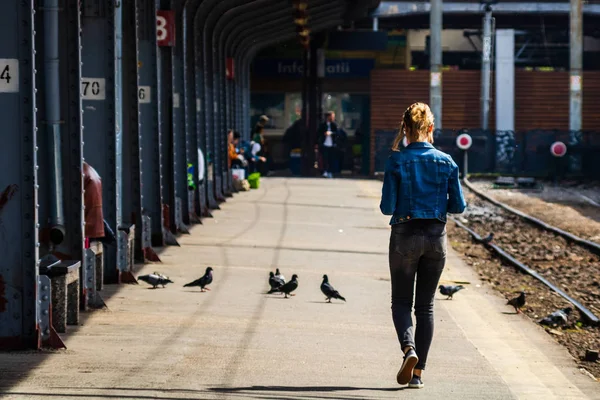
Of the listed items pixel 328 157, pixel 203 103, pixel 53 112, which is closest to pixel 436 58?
pixel 328 157

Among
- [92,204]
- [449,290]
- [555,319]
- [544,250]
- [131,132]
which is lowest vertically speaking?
[544,250]

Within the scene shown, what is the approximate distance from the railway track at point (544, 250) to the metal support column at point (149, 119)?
4849 mm

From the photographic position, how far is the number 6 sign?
18344mm

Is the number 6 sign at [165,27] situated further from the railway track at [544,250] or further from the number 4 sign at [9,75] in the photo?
the number 4 sign at [9,75]

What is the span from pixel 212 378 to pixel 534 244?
586 inches

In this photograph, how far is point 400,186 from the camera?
28.1 ft

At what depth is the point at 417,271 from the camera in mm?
8758

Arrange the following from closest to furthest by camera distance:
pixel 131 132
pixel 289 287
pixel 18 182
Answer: pixel 18 182
pixel 289 287
pixel 131 132

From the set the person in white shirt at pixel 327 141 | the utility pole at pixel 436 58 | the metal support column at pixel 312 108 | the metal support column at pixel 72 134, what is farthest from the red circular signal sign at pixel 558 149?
the metal support column at pixel 72 134

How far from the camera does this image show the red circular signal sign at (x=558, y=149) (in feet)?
136

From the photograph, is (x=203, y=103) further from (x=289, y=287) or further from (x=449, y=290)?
(x=289, y=287)

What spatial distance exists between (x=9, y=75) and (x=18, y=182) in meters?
0.74

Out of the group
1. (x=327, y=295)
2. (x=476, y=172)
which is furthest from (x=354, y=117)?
(x=327, y=295)

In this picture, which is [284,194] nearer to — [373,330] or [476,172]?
[476,172]
